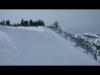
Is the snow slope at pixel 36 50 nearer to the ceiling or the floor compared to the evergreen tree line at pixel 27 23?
nearer to the floor

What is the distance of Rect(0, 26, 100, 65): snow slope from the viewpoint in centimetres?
343

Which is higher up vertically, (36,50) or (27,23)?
(27,23)

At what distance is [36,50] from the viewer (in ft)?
11.3

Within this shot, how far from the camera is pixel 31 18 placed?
11.5 feet

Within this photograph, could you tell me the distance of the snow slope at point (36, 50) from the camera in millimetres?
3434

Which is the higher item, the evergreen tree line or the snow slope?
the evergreen tree line

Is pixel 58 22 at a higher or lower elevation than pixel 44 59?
higher
